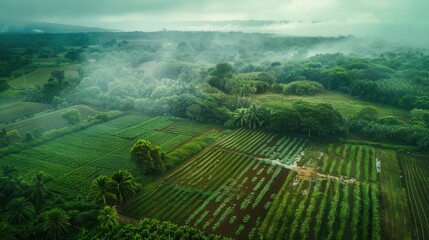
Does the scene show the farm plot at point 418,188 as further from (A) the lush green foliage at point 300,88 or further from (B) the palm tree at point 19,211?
(A) the lush green foliage at point 300,88

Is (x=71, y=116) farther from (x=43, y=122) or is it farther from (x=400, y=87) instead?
(x=400, y=87)

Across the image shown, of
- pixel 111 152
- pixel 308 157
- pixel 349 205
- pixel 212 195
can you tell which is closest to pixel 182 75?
pixel 111 152

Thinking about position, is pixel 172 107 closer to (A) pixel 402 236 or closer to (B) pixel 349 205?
(B) pixel 349 205

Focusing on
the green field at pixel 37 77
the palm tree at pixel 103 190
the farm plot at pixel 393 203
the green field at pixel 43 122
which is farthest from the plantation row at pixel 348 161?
the green field at pixel 37 77

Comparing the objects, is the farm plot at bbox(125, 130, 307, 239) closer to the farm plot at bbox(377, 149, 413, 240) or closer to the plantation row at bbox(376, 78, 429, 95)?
the farm plot at bbox(377, 149, 413, 240)

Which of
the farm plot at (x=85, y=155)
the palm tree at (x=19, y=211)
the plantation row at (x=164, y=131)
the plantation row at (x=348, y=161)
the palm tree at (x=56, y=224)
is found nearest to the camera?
the palm tree at (x=56, y=224)

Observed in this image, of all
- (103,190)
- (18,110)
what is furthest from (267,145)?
(18,110)

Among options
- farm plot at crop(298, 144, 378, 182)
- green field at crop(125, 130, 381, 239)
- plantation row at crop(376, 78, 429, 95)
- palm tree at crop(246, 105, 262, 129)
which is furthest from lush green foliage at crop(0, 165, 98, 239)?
plantation row at crop(376, 78, 429, 95)
